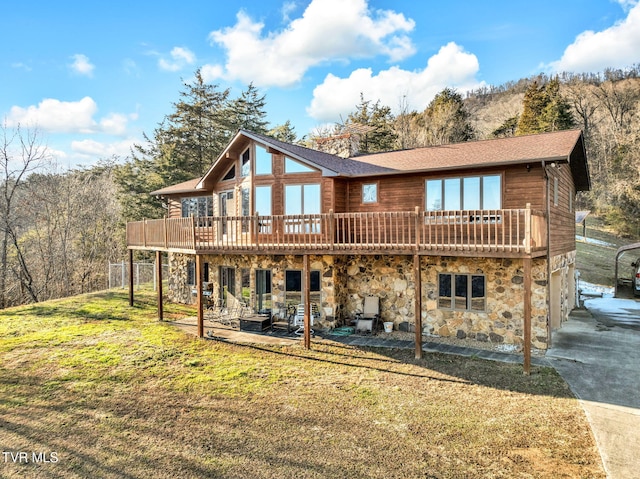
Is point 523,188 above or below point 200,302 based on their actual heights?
above

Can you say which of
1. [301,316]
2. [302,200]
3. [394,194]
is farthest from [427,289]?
[302,200]

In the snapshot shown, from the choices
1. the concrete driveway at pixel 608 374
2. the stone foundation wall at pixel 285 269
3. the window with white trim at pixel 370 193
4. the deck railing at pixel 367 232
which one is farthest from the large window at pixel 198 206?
the concrete driveway at pixel 608 374

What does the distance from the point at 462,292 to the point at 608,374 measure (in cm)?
399

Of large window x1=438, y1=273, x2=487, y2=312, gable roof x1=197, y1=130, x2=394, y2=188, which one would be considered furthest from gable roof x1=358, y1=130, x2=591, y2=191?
large window x1=438, y1=273, x2=487, y2=312

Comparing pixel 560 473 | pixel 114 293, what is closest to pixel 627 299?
pixel 560 473

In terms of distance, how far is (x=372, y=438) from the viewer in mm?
6129

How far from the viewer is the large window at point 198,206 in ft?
59.2

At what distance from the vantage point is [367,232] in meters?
11.0

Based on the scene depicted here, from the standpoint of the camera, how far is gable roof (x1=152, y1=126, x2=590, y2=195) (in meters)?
10.9

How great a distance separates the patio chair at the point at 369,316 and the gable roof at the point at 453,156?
169 inches

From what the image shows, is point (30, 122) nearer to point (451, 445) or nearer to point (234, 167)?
point (234, 167)

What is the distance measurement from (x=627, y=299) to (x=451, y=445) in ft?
64.5

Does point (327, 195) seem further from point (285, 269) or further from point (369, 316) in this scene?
point (369, 316)

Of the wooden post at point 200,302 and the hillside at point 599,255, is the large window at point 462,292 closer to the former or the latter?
the wooden post at point 200,302
